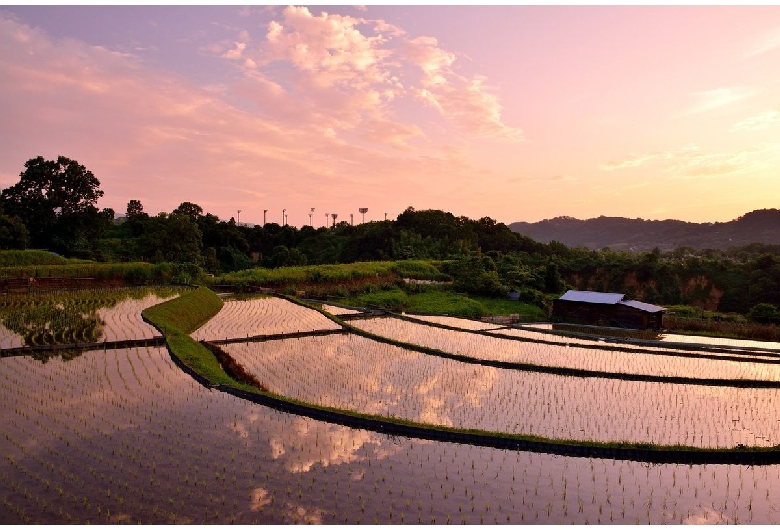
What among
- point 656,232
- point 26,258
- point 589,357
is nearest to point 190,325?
point 589,357

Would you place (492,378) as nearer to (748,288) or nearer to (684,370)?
(684,370)

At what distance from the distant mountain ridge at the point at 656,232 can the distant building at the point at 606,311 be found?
80.5 m

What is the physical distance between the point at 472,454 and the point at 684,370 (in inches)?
441

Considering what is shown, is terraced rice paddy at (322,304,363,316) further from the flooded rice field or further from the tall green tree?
the tall green tree

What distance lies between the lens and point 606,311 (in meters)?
27.9

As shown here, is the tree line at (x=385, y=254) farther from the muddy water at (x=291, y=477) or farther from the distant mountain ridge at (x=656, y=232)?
the distant mountain ridge at (x=656, y=232)

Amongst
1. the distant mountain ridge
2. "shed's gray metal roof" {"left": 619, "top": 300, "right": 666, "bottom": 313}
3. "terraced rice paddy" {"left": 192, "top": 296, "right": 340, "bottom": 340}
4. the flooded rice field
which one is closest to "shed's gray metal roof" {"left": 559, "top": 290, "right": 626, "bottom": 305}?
"shed's gray metal roof" {"left": 619, "top": 300, "right": 666, "bottom": 313}

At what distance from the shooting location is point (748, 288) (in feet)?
115

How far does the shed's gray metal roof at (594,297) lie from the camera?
27750 mm

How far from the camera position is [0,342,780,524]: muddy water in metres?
6.69

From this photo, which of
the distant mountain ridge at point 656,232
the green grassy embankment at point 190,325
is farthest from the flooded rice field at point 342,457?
the distant mountain ridge at point 656,232

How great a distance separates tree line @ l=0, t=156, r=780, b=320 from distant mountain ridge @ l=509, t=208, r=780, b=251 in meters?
46.6

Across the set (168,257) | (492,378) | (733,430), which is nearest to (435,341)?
(492,378)

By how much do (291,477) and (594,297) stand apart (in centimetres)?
2537
